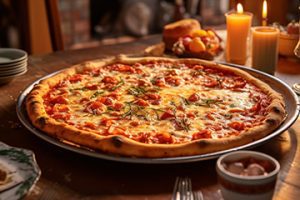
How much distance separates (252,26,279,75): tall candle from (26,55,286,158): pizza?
21 cm

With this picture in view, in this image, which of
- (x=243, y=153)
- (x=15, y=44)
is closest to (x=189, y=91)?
(x=243, y=153)

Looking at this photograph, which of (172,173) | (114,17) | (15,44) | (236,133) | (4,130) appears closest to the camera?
(172,173)

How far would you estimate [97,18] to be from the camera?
5570 millimetres

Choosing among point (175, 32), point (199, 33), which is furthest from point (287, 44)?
point (175, 32)

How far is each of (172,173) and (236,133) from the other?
0.29m

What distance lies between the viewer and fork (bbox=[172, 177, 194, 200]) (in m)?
1.31

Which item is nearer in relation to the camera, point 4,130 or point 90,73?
point 4,130

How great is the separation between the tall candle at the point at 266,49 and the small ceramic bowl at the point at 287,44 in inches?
7.6

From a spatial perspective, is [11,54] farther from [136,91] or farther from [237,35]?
[237,35]

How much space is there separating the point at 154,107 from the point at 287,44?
105cm

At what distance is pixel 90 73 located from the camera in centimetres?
234

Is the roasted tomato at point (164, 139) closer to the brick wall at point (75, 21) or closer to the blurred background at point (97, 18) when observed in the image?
the blurred background at point (97, 18)

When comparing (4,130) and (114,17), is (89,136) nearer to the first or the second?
(4,130)

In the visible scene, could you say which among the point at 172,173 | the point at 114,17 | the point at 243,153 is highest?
the point at 243,153
